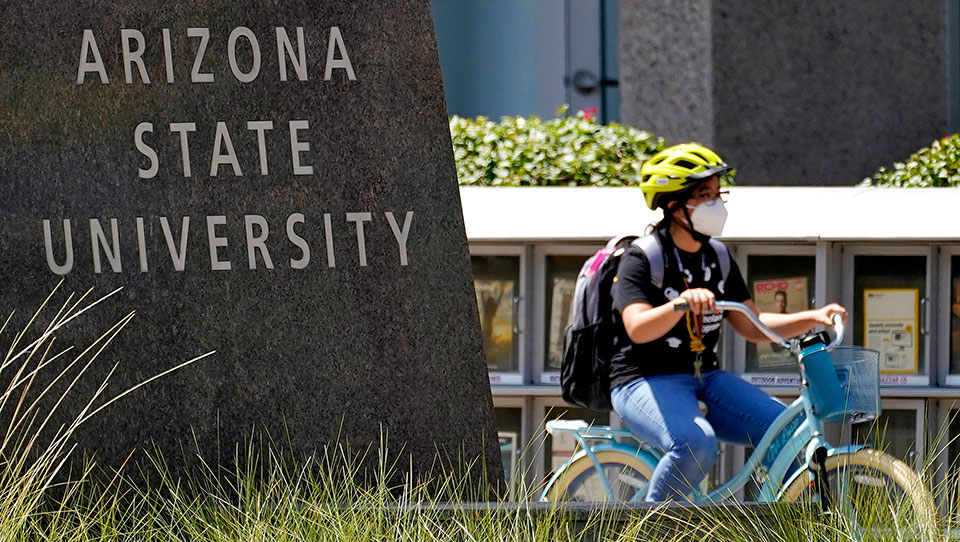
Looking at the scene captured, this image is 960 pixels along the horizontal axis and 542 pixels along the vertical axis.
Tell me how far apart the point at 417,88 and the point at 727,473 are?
7.93 feet

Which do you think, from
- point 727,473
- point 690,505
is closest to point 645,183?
point 690,505

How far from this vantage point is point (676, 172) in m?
4.81

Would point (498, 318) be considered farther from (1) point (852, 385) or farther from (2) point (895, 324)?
(1) point (852, 385)

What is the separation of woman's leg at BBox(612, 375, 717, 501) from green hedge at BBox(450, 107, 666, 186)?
2710 millimetres

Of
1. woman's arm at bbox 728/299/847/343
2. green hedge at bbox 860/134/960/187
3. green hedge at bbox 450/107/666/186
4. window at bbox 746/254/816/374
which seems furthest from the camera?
green hedge at bbox 450/107/666/186

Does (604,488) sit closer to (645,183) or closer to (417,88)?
(645,183)

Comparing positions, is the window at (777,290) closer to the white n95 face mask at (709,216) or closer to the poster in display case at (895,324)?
the poster in display case at (895,324)

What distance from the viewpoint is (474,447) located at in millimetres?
4727

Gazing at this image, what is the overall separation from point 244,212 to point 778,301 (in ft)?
8.20

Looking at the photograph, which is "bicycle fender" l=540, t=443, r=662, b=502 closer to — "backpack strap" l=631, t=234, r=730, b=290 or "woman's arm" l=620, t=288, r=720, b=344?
"woman's arm" l=620, t=288, r=720, b=344

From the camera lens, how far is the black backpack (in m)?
4.83

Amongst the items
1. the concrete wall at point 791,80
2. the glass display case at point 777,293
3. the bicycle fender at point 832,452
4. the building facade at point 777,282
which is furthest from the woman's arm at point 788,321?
the concrete wall at point 791,80

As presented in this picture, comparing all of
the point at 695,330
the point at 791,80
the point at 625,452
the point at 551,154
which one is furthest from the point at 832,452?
the point at 791,80

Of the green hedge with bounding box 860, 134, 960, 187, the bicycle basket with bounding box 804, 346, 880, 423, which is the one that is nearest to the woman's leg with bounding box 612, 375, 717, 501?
the bicycle basket with bounding box 804, 346, 880, 423
